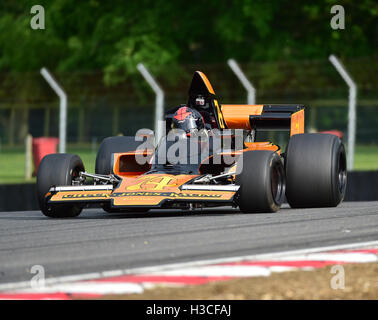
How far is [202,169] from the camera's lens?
32.2ft

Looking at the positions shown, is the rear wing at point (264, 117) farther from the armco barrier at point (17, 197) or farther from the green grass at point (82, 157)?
the green grass at point (82, 157)

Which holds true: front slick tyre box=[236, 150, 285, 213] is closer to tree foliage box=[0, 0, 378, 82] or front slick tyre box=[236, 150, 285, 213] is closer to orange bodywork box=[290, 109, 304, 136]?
orange bodywork box=[290, 109, 304, 136]

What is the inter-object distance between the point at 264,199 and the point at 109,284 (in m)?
3.91

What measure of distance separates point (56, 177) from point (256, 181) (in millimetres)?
2006

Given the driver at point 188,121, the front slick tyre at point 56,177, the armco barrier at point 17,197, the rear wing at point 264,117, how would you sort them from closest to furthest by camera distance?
the front slick tyre at point 56,177 < the driver at point 188,121 < the rear wing at point 264,117 < the armco barrier at point 17,197

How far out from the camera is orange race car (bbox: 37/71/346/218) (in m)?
8.87

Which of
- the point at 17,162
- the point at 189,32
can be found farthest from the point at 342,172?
the point at 17,162

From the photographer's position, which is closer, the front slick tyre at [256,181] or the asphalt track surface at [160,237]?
the asphalt track surface at [160,237]

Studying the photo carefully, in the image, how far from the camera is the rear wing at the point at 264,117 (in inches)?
437

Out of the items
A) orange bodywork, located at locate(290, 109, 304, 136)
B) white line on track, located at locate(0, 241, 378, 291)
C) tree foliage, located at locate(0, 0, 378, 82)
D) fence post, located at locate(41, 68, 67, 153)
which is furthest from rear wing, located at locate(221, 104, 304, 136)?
tree foliage, located at locate(0, 0, 378, 82)

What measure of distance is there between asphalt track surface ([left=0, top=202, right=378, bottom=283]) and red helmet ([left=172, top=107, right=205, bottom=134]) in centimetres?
99

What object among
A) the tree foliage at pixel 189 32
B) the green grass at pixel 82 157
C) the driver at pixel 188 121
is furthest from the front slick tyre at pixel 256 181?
the tree foliage at pixel 189 32
